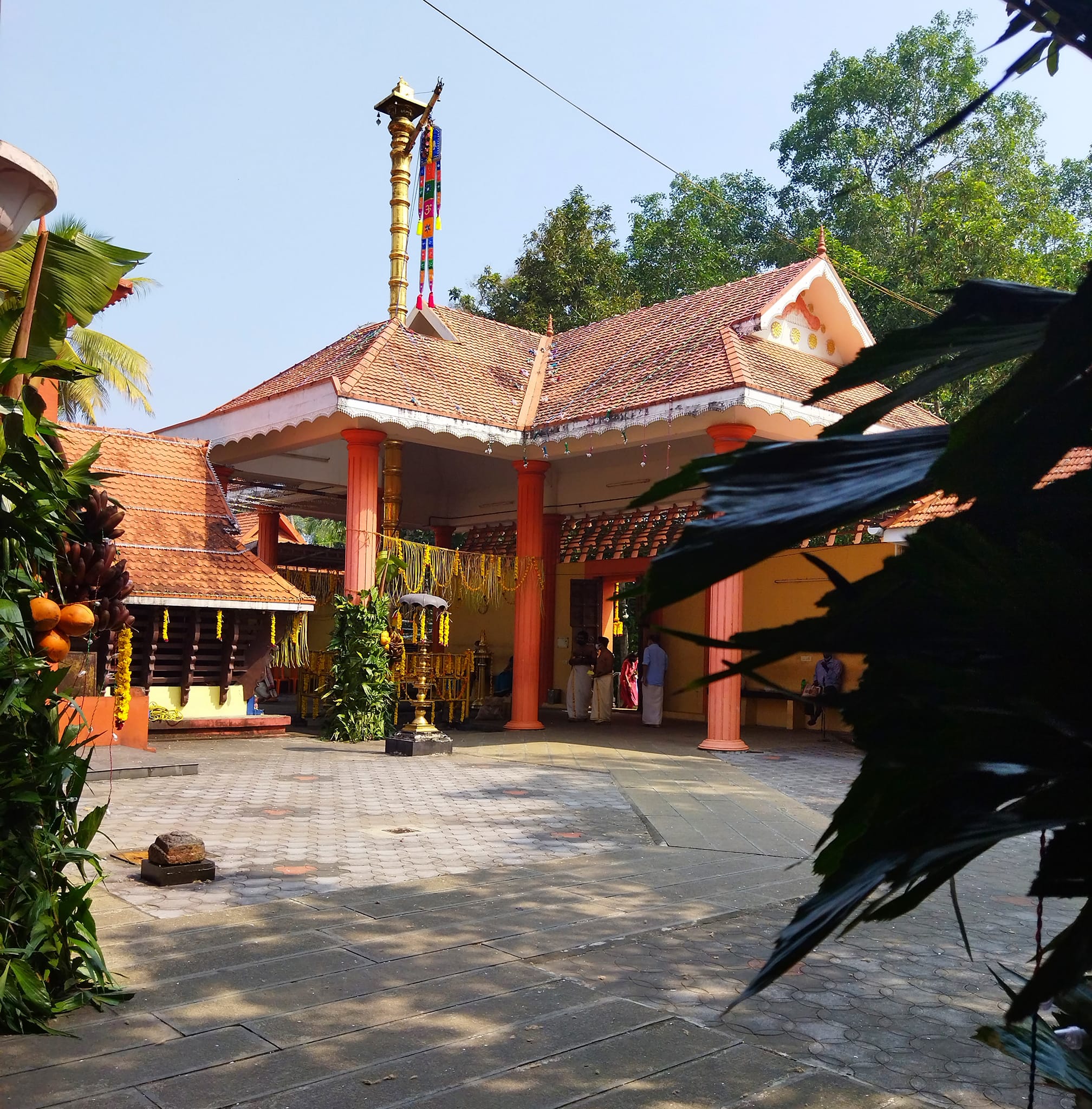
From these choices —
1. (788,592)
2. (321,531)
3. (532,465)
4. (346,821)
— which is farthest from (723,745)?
(321,531)

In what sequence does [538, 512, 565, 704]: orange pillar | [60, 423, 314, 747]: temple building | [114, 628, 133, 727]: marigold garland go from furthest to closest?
1. [538, 512, 565, 704]: orange pillar
2. [60, 423, 314, 747]: temple building
3. [114, 628, 133, 727]: marigold garland

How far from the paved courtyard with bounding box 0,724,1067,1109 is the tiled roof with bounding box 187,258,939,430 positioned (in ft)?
20.0

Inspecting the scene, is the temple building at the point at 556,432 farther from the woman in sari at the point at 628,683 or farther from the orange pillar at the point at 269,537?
the woman in sari at the point at 628,683

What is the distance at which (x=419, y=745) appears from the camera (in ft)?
38.1

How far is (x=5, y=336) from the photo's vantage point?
3.75m

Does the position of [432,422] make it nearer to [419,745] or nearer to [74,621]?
[419,745]

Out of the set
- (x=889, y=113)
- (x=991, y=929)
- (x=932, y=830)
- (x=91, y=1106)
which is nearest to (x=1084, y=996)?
(x=932, y=830)

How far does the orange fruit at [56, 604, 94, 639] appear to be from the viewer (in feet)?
11.8

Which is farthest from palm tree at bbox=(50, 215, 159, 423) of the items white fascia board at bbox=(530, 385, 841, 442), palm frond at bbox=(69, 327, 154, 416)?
white fascia board at bbox=(530, 385, 841, 442)

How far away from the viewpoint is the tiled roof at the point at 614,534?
15164 millimetres

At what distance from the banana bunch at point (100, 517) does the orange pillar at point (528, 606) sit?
1008cm

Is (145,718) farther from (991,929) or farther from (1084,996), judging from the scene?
(1084,996)

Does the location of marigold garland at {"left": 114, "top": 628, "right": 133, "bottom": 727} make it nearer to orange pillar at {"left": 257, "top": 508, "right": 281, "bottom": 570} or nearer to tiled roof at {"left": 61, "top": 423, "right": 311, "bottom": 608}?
tiled roof at {"left": 61, "top": 423, "right": 311, "bottom": 608}

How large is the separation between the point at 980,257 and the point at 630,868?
56.8 ft
